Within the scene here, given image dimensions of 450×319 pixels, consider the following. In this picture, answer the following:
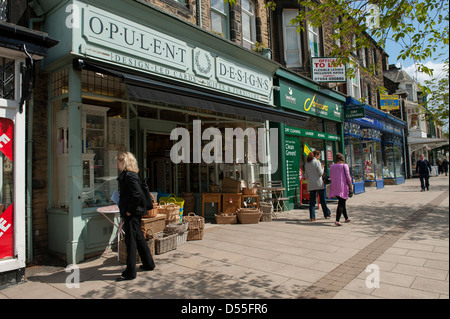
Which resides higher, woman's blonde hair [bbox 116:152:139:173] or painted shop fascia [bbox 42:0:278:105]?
painted shop fascia [bbox 42:0:278:105]

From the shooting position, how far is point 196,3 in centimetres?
827

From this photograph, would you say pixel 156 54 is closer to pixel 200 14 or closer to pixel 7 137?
pixel 200 14

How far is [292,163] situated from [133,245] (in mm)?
7338

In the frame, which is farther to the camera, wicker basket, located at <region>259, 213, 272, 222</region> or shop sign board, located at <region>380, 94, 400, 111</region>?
shop sign board, located at <region>380, 94, 400, 111</region>

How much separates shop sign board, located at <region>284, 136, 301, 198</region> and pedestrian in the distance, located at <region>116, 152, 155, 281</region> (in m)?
6.74

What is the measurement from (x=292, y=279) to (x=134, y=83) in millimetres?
3833

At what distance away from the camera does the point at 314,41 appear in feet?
44.7

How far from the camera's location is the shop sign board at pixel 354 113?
1401cm

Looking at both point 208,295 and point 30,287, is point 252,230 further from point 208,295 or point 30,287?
point 30,287

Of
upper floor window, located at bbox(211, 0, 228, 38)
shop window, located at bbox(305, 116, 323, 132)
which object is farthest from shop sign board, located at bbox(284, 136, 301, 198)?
upper floor window, located at bbox(211, 0, 228, 38)

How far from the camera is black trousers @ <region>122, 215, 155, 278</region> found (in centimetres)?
416

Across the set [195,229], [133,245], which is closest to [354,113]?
[195,229]

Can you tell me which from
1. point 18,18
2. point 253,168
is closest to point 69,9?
point 18,18

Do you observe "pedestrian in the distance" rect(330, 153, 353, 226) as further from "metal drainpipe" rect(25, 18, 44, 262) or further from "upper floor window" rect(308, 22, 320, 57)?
"upper floor window" rect(308, 22, 320, 57)
